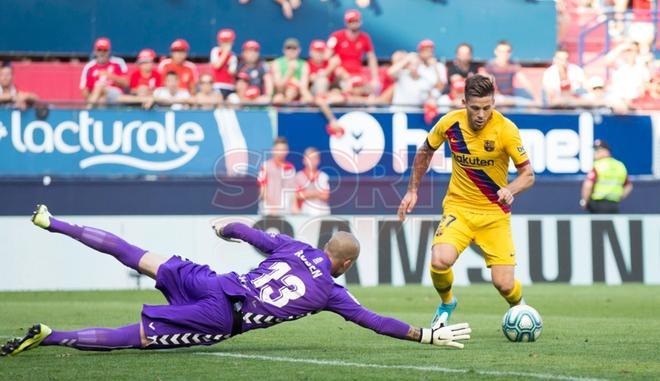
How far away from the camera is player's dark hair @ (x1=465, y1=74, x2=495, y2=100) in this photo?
1044 centimetres

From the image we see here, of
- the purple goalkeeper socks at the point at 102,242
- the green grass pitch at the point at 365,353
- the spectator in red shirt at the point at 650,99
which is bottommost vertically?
the green grass pitch at the point at 365,353

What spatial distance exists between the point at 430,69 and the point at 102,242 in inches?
538

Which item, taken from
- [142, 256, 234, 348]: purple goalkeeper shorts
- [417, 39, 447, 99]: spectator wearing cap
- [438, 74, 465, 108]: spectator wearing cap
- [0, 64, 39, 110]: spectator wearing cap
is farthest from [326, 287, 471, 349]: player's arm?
[417, 39, 447, 99]: spectator wearing cap

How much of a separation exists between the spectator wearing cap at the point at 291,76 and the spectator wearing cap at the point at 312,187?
4.22ft

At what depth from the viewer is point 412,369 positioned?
8.36m

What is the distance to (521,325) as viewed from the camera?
1061cm

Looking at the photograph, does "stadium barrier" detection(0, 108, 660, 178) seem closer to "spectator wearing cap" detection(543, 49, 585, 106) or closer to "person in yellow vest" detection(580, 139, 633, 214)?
"person in yellow vest" detection(580, 139, 633, 214)

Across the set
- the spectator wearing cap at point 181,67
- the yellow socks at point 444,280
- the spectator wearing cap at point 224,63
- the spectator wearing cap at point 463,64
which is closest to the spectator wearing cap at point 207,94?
the spectator wearing cap at point 181,67

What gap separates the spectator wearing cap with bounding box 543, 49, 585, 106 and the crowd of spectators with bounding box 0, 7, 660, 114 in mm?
18

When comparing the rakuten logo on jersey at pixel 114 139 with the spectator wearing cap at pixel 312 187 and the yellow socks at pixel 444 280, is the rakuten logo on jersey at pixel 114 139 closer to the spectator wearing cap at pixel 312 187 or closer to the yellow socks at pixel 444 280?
the spectator wearing cap at pixel 312 187

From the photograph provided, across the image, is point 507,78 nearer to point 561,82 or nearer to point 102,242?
point 561,82

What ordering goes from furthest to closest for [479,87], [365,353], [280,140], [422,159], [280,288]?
[280,140], [422,159], [479,87], [365,353], [280,288]

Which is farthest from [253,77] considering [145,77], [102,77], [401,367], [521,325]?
[401,367]

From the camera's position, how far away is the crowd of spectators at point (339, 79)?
20.7 metres
